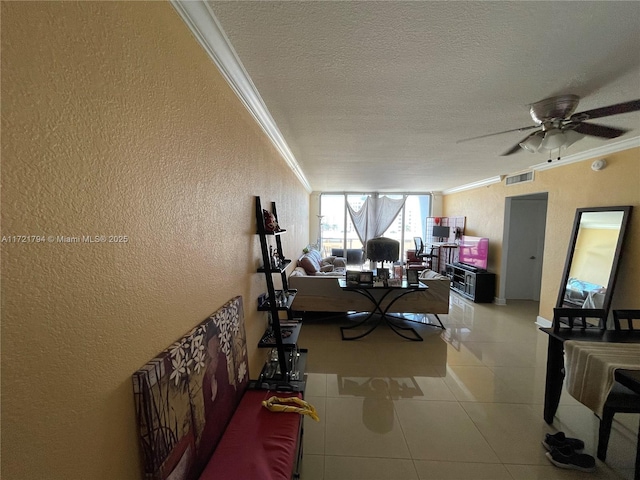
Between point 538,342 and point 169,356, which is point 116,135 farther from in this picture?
point 538,342

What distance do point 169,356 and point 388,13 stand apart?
1653mm

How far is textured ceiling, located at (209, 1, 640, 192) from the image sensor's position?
1135 mm

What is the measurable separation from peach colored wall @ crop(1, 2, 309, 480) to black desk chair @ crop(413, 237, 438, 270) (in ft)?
22.6

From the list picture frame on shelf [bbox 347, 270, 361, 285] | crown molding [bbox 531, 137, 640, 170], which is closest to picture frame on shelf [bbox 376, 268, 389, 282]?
picture frame on shelf [bbox 347, 270, 361, 285]

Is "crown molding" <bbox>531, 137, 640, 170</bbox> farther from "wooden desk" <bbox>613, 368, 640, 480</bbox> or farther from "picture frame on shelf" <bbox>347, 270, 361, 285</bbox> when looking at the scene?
"picture frame on shelf" <bbox>347, 270, 361, 285</bbox>

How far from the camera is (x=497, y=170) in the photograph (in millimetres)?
4480

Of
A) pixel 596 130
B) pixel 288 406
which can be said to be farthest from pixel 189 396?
pixel 596 130

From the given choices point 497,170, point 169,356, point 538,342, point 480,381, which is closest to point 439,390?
point 480,381

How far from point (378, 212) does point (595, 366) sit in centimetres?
661

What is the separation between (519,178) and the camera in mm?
4555

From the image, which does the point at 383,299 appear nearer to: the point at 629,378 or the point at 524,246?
the point at 629,378

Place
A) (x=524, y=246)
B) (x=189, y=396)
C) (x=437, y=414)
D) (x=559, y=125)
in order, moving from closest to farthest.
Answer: (x=189, y=396)
(x=559, y=125)
(x=437, y=414)
(x=524, y=246)

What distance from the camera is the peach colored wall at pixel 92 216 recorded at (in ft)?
1.71

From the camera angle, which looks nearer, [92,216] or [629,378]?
[92,216]
